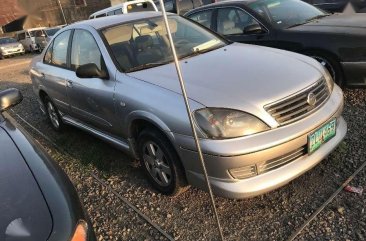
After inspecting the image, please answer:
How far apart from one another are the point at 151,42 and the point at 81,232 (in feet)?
7.95

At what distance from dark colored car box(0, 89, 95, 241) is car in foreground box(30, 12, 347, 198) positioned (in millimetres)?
1015

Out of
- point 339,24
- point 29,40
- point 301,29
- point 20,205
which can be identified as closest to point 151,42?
point 301,29

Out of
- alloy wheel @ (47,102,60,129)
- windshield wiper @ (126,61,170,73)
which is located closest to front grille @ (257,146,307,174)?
windshield wiper @ (126,61,170,73)

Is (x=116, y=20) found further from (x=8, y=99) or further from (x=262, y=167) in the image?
(x=262, y=167)

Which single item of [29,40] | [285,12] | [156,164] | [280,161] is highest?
[285,12]

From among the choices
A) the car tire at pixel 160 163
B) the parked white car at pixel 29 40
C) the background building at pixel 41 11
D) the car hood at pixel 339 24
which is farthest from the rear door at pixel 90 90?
the background building at pixel 41 11

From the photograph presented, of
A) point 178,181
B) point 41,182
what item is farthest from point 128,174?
point 41,182

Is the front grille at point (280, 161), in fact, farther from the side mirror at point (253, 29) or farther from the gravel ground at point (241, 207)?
the side mirror at point (253, 29)

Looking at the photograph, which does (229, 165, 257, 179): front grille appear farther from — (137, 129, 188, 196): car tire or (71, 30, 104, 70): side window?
(71, 30, 104, 70): side window

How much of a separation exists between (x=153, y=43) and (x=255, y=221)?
6.49ft

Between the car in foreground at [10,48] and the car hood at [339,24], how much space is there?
933 inches

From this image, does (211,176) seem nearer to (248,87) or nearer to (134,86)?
(248,87)

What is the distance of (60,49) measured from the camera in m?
4.93

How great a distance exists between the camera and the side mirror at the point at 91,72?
3672 mm
